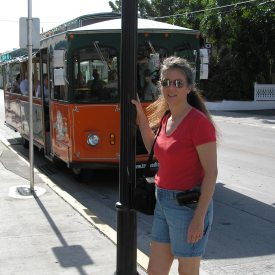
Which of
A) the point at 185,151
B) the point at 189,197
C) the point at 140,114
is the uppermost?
the point at 140,114

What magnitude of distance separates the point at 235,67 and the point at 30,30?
839 inches

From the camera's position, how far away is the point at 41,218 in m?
6.52

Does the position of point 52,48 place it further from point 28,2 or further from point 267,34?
point 267,34

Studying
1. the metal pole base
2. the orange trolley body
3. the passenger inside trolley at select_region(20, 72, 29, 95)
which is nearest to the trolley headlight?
the orange trolley body

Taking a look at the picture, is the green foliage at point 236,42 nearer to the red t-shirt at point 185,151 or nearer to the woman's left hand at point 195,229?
the red t-shirt at point 185,151

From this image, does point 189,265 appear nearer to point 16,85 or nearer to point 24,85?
point 24,85

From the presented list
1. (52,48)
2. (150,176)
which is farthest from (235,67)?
(150,176)

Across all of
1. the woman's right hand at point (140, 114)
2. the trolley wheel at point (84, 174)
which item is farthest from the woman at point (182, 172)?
the trolley wheel at point (84, 174)

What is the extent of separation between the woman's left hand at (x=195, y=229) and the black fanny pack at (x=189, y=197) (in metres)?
0.11

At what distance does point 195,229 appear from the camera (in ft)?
9.97

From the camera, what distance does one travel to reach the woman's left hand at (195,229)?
304 centimetres

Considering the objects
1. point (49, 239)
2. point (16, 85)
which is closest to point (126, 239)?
point (49, 239)

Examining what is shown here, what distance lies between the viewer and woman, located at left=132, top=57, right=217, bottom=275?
3043 millimetres

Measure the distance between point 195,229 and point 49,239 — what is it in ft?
9.73
